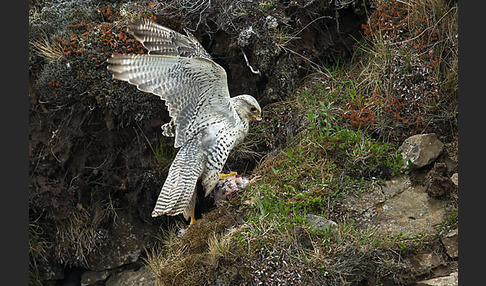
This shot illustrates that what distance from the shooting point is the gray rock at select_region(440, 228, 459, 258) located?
17.1 feet

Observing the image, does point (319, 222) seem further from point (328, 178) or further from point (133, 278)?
point (133, 278)

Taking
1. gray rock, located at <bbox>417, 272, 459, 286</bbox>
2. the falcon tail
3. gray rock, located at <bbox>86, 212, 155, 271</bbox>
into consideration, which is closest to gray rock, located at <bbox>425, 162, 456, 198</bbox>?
gray rock, located at <bbox>417, 272, 459, 286</bbox>

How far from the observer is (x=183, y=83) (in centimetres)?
600

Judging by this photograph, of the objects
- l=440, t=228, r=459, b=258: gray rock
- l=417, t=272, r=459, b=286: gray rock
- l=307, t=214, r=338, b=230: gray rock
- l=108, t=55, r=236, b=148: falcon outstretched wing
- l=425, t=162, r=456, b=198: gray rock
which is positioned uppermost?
l=108, t=55, r=236, b=148: falcon outstretched wing

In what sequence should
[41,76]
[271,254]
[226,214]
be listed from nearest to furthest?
1. [271,254]
2. [226,214]
3. [41,76]

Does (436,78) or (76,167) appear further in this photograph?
(76,167)

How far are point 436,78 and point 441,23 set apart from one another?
2.09 ft

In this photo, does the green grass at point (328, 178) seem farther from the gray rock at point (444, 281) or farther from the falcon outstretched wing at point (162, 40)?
the falcon outstretched wing at point (162, 40)

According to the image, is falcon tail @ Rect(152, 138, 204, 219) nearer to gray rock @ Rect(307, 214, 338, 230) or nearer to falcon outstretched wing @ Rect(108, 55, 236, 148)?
falcon outstretched wing @ Rect(108, 55, 236, 148)

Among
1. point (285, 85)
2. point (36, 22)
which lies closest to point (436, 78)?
point (285, 85)

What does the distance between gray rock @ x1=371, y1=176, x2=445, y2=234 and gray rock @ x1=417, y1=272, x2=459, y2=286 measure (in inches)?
20.5

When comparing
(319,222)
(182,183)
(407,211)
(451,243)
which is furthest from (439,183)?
(182,183)

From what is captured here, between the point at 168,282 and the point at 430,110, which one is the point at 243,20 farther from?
the point at 168,282

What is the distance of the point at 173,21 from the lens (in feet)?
23.9
